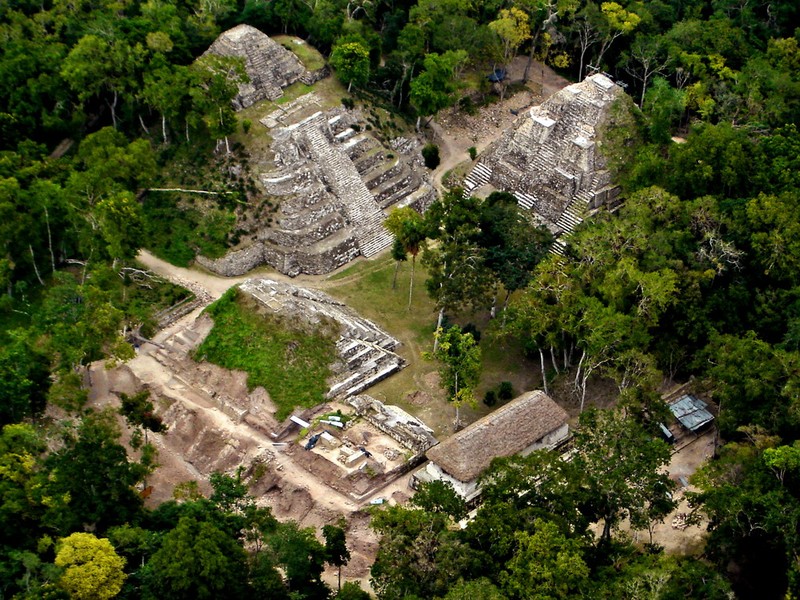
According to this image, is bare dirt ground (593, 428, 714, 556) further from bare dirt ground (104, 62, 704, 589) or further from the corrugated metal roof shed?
A: the corrugated metal roof shed

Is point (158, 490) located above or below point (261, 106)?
below

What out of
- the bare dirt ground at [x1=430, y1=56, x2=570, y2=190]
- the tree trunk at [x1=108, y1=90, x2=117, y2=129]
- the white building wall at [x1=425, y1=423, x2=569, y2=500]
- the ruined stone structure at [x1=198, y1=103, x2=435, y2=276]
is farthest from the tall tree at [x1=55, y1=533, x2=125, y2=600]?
the bare dirt ground at [x1=430, y1=56, x2=570, y2=190]

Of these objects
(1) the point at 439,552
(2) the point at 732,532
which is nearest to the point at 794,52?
(2) the point at 732,532

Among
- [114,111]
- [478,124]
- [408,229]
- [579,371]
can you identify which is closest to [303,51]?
[478,124]

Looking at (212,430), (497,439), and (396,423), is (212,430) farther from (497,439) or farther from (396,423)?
(497,439)

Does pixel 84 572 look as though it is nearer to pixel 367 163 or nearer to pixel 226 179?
pixel 226 179
